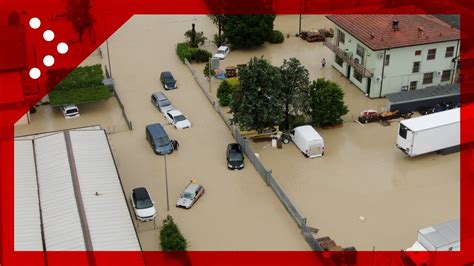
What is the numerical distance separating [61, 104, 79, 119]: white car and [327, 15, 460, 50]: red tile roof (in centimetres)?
2003

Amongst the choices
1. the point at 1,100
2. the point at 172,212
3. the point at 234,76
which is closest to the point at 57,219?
the point at 172,212

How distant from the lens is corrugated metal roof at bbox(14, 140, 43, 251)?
26.2 m

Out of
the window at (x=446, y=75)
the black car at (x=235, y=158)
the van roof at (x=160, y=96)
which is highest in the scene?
the window at (x=446, y=75)

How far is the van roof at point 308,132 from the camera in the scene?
36375mm

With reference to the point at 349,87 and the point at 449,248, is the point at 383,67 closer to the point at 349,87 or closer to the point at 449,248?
the point at 349,87

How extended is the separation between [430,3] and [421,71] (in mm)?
12790

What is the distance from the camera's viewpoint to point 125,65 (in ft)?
162

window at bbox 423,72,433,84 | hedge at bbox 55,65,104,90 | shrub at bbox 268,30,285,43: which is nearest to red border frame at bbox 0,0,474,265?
hedge at bbox 55,65,104,90

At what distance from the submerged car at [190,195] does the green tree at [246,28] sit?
20974 mm

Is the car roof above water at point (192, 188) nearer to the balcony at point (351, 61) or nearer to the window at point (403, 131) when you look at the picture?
the window at point (403, 131)

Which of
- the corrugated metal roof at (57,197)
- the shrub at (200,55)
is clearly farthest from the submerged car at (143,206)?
the shrub at (200,55)

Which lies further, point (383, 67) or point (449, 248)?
point (383, 67)

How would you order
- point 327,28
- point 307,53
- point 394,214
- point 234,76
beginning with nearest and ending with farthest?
1. point 394,214
2. point 234,76
3. point 307,53
4. point 327,28

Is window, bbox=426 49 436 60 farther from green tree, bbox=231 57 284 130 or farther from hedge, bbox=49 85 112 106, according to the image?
hedge, bbox=49 85 112 106
